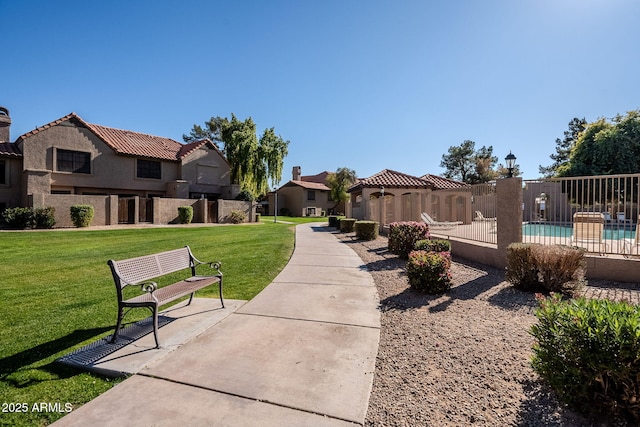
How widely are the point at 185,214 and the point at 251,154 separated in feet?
34.7

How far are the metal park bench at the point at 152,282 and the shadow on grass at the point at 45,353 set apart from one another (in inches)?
21.4

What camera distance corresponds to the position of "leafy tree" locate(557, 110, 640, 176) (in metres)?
21.0

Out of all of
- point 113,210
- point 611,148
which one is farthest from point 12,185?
point 611,148

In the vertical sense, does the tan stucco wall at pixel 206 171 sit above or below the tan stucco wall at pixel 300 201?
above

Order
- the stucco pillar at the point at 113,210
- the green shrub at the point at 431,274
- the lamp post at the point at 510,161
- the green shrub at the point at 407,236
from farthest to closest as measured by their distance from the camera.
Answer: the stucco pillar at the point at 113,210 < the green shrub at the point at 407,236 < the lamp post at the point at 510,161 < the green shrub at the point at 431,274

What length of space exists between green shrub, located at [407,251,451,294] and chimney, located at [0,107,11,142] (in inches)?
1340

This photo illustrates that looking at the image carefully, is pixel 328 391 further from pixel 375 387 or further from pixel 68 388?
pixel 68 388

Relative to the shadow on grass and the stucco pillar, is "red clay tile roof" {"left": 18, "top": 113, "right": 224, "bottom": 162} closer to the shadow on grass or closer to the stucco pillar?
the stucco pillar

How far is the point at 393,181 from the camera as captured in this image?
2427 cm

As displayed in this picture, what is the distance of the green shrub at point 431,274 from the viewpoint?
6.07 m

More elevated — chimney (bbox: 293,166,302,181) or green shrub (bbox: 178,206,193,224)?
chimney (bbox: 293,166,302,181)

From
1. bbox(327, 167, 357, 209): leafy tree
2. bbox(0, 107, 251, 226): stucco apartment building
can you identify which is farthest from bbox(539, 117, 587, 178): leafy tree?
bbox(0, 107, 251, 226): stucco apartment building

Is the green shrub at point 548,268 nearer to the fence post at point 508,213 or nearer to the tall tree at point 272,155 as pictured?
the fence post at point 508,213

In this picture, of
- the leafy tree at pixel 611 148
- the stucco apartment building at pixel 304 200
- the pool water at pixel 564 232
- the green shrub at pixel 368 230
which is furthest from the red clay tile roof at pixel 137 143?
the leafy tree at pixel 611 148
